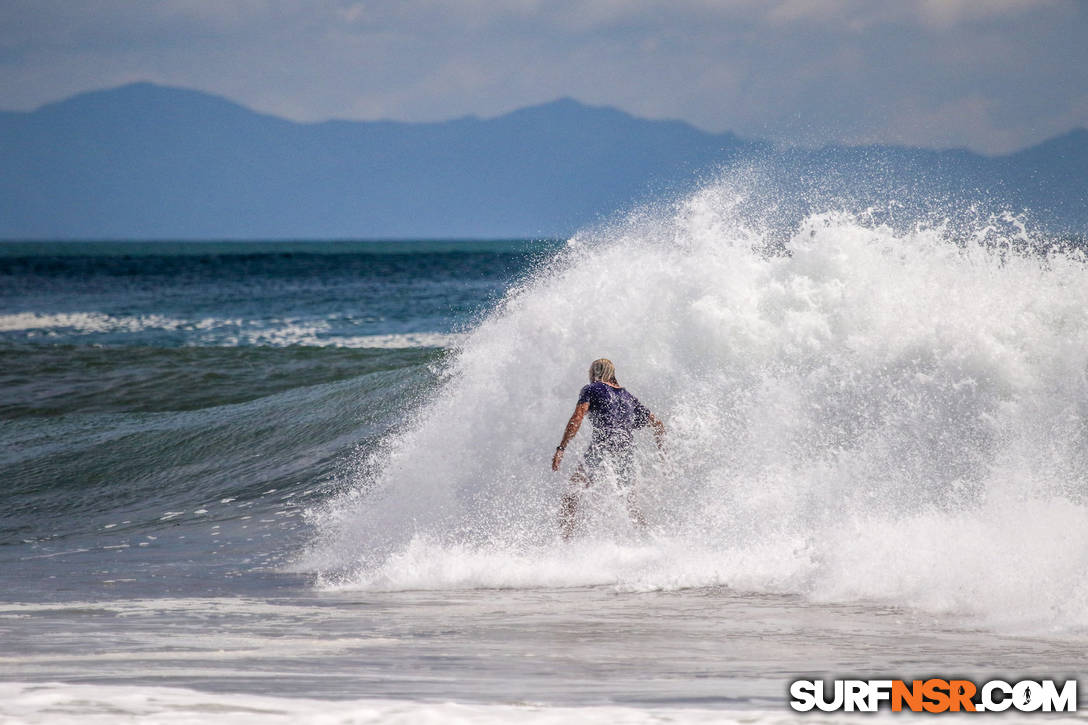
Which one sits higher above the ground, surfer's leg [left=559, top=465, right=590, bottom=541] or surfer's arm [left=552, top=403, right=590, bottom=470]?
surfer's arm [left=552, top=403, right=590, bottom=470]

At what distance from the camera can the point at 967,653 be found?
214 inches

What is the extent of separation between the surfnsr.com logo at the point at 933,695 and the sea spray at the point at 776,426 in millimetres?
1359

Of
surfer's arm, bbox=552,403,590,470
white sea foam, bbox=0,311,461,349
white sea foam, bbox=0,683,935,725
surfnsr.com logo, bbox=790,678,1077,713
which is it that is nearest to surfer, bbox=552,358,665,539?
surfer's arm, bbox=552,403,590,470

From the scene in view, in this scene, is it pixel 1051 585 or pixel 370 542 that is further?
pixel 370 542

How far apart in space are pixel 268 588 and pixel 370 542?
4.06 ft

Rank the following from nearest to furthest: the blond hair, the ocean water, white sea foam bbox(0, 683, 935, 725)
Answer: white sea foam bbox(0, 683, 935, 725) < the ocean water < the blond hair

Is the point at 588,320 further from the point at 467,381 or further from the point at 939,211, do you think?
the point at 939,211

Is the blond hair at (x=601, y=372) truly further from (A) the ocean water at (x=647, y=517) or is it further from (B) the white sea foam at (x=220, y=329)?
(B) the white sea foam at (x=220, y=329)

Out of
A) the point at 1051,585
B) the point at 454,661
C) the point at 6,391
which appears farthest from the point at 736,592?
the point at 6,391

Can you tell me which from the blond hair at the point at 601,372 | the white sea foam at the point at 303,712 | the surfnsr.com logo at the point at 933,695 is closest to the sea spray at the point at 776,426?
the blond hair at the point at 601,372

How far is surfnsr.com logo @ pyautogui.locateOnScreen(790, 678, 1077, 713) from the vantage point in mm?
4477

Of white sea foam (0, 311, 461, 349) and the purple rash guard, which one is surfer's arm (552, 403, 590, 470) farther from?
white sea foam (0, 311, 461, 349)

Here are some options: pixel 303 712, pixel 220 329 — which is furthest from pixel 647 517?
pixel 220 329

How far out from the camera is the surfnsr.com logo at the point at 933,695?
4477 mm
